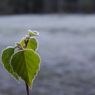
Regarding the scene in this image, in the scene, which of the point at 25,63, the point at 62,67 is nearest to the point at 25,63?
the point at 25,63

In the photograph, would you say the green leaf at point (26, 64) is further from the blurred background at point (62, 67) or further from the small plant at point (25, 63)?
the blurred background at point (62, 67)

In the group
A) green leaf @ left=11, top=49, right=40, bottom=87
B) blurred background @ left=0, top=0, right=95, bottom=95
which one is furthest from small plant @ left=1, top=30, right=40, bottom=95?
blurred background @ left=0, top=0, right=95, bottom=95

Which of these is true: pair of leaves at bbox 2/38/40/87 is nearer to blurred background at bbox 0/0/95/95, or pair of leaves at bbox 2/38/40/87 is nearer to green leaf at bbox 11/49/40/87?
green leaf at bbox 11/49/40/87

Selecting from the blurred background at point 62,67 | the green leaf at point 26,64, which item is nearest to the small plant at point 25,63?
the green leaf at point 26,64

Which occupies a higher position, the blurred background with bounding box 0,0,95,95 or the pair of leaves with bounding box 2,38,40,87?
the pair of leaves with bounding box 2,38,40,87

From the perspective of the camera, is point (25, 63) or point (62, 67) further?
point (62, 67)

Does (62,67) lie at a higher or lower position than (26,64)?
lower

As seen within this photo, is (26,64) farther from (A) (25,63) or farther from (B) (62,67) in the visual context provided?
(B) (62,67)

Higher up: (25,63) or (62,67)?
(25,63)

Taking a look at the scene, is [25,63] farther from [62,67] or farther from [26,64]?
[62,67]
